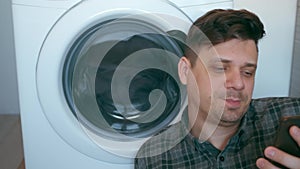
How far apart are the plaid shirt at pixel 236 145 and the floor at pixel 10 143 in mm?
876

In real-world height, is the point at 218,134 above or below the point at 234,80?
below

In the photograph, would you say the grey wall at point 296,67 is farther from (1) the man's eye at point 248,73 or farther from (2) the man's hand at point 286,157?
(2) the man's hand at point 286,157

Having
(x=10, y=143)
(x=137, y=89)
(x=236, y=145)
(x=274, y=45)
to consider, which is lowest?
(x=10, y=143)

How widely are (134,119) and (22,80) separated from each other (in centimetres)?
31

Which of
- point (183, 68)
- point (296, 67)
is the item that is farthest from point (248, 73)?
point (296, 67)

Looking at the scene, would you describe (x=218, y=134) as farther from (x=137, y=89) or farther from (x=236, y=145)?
(x=137, y=89)

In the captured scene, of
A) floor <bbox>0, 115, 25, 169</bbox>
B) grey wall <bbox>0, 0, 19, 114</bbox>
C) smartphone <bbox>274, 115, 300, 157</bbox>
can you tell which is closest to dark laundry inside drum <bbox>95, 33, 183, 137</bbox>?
smartphone <bbox>274, 115, 300, 157</bbox>

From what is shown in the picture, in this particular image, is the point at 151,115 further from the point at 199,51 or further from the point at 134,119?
the point at 199,51

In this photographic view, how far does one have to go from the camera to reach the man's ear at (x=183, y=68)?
0.97 m

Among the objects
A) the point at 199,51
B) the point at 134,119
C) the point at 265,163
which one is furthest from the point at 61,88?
the point at 265,163

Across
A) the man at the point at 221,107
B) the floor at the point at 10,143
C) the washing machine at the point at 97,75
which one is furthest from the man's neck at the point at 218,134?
the floor at the point at 10,143

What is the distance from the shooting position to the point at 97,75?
42.4 inches

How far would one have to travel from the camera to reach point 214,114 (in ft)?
3.05

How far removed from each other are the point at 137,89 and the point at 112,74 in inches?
3.2
